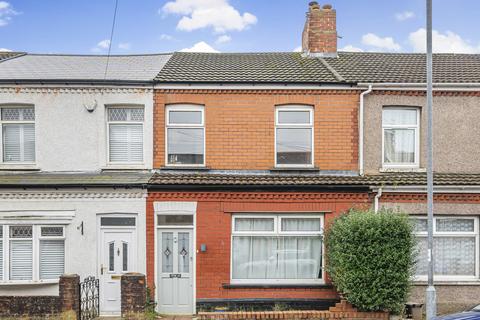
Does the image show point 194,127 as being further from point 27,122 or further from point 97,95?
point 27,122

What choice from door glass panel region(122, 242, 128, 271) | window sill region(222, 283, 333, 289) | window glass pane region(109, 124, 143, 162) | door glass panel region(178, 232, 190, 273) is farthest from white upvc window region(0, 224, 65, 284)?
window sill region(222, 283, 333, 289)

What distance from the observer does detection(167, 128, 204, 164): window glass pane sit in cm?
1398

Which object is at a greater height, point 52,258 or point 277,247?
point 277,247

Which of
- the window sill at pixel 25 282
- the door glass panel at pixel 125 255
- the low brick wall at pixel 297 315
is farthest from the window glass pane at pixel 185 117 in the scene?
the window sill at pixel 25 282

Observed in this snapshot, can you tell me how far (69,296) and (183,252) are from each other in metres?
3.29

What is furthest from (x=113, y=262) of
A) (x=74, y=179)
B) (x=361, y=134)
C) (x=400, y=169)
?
(x=400, y=169)

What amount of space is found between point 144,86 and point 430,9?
784 cm

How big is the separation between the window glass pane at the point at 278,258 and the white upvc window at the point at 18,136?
6.66 meters

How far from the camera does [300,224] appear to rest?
13680 mm

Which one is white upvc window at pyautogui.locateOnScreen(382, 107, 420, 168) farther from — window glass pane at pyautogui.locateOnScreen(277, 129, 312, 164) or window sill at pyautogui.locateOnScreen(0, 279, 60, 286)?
window sill at pyautogui.locateOnScreen(0, 279, 60, 286)

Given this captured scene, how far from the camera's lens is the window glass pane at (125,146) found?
46.1ft

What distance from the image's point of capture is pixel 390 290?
460 inches

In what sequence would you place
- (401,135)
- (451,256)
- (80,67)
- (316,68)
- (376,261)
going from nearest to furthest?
1. (376,261)
2. (451,256)
3. (401,135)
4. (316,68)
5. (80,67)

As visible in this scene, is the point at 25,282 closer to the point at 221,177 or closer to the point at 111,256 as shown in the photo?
the point at 111,256
